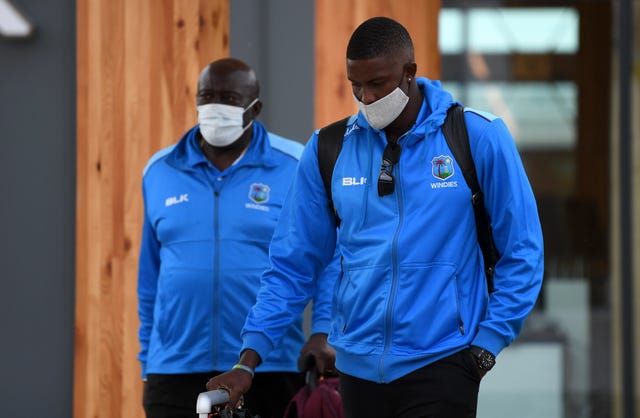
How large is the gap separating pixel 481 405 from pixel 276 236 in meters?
4.20

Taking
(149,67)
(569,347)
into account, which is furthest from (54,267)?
(569,347)

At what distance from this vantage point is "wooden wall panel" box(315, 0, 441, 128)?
5.36 m

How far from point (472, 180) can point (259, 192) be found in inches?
47.3

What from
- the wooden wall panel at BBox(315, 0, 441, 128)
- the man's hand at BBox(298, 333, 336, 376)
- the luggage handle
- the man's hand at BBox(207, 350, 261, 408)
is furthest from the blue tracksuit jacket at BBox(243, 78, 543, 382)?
the wooden wall panel at BBox(315, 0, 441, 128)

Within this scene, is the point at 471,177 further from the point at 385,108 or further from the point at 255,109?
the point at 255,109

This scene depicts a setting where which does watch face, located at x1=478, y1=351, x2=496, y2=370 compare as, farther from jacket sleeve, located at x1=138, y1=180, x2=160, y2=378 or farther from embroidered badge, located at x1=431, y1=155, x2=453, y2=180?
jacket sleeve, located at x1=138, y1=180, x2=160, y2=378

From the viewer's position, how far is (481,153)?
2.73m

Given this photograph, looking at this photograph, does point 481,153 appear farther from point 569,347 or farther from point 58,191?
point 569,347

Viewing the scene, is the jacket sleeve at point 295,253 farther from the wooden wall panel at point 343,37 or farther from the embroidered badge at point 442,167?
the wooden wall panel at point 343,37

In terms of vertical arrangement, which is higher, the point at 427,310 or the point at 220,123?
the point at 220,123

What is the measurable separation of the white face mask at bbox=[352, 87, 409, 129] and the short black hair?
0.11 meters

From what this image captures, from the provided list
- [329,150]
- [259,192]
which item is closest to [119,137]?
[259,192]

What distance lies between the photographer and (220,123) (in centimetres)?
382

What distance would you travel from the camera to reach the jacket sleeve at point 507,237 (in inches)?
104
